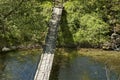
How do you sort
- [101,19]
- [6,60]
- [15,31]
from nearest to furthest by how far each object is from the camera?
[6,60] → [15,31] → [101,19]

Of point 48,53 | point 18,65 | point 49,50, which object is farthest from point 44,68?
point 18,65

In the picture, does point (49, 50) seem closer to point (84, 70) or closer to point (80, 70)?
point (80, 70)

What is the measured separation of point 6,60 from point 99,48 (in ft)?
16.4

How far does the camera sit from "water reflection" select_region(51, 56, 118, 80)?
13.3 metres

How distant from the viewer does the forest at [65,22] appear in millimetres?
16281

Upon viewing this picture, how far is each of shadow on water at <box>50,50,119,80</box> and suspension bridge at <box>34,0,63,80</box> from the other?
85cm

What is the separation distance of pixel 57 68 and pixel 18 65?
5.54 ft

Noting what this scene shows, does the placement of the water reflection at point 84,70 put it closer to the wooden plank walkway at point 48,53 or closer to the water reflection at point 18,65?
the wooden plank walkway at point 48,53

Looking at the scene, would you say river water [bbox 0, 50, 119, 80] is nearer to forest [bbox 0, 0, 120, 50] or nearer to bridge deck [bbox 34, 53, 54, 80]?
bridge deck [bbox 34, 53, 54, 80]

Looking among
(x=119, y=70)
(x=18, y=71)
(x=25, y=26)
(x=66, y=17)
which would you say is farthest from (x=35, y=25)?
(x=119, y=70)

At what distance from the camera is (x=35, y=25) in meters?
17.3

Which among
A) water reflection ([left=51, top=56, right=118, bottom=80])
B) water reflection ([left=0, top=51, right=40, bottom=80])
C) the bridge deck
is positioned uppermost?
the bridge deck

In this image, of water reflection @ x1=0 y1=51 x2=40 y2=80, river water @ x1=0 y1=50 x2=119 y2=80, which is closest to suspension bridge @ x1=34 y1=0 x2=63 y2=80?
river water @ x1=0 y1=50 x2=119 y2=80

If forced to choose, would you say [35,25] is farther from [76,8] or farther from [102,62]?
[102,62]
